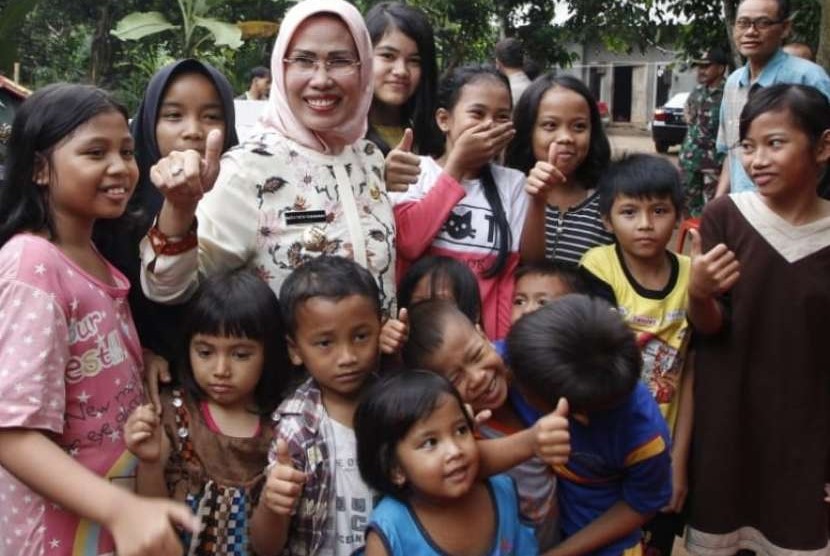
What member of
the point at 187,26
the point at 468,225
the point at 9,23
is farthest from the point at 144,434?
the point at 187,26

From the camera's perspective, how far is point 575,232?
2.71 metres

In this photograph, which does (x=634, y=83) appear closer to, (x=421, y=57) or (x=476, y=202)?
(x=421, y=57)

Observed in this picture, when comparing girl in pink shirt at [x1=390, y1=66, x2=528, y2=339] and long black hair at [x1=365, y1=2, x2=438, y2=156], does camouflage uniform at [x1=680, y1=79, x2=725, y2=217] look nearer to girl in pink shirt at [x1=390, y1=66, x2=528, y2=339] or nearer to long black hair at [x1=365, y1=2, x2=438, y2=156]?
long black hair at [x1=365, y1=2, x2=438, y2=156]

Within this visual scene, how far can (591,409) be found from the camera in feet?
6.26

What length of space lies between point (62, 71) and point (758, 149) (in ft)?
46.5

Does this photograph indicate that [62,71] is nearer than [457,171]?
No

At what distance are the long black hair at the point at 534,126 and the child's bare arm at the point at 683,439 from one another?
2.23 ft

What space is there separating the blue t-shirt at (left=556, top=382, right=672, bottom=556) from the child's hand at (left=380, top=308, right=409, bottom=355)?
44 cm

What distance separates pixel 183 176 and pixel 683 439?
1579 millimetres

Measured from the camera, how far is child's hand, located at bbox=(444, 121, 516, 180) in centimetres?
243

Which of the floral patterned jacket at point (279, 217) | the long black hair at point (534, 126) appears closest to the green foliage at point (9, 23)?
the long black hair at point (534, 126)

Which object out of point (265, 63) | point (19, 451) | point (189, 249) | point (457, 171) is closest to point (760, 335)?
point (457, 171)

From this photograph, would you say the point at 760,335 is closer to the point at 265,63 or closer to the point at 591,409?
the point at 591,409

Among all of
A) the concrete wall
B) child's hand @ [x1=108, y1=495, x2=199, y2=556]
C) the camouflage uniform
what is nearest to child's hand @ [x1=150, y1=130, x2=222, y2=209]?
child's hand @ [x1=108, y1=495, x2=199, y2=556]
